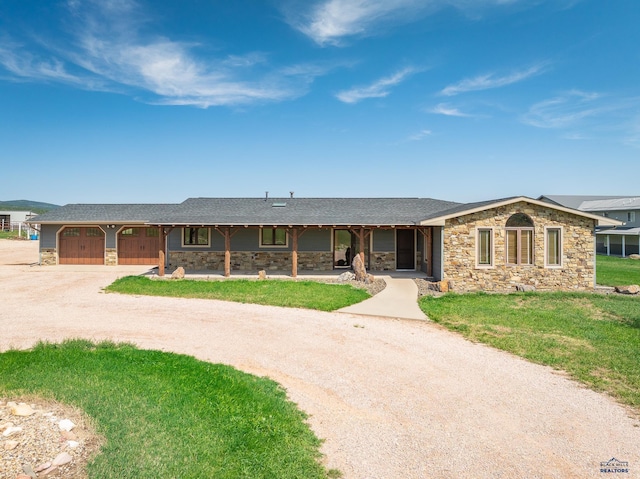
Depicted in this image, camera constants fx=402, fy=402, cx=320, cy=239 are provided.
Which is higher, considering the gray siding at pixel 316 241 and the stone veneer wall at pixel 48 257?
the gray siding at pixel 316 241

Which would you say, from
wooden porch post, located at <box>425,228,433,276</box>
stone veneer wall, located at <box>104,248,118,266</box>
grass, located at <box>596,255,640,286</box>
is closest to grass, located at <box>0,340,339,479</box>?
wooden porch post, located at <box>425,228,433,276</box>

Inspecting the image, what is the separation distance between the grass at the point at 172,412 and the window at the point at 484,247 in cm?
1153

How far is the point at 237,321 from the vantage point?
383 inches

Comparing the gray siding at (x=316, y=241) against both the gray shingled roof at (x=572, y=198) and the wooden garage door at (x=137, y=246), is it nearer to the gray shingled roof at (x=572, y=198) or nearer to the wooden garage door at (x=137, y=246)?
the wooden garage door at (x=137, y=246)

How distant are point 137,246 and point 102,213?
9.25 feet

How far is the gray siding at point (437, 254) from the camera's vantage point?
51.1 feet

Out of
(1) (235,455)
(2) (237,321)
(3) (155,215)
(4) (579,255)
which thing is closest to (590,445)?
(1) (235,455)

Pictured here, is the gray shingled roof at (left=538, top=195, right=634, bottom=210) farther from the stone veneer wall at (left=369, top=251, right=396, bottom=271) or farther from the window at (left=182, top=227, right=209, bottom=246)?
the window at (left=182, top=227, right=209, bottom=246)

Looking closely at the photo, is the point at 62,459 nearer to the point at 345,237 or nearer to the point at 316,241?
the point at 316,241

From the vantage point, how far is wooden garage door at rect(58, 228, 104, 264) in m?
22.3

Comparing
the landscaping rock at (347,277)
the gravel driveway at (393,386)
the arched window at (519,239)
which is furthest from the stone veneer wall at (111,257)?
the arched window at (519,239)

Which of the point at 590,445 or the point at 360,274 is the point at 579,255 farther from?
the point at 590,445

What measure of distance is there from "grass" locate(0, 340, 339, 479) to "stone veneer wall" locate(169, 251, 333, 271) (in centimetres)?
1239

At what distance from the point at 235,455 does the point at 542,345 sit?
6.54 metres
